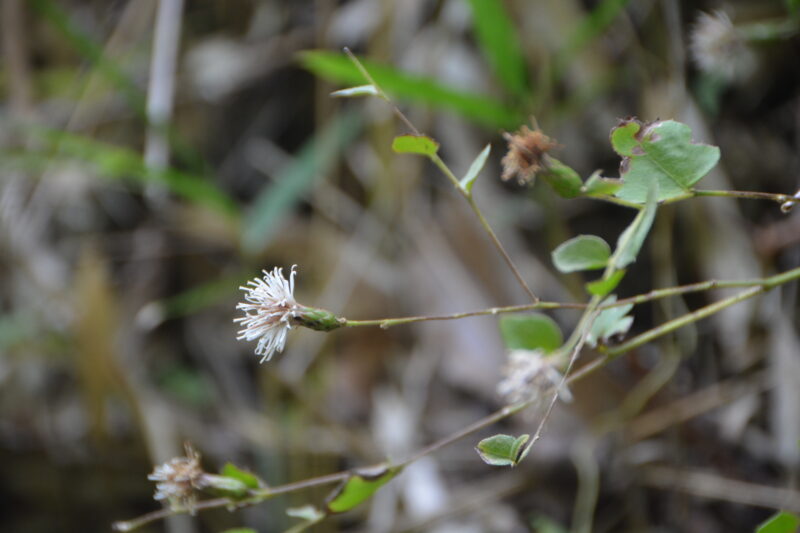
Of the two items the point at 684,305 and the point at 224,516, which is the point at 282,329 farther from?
Answer: the point at 224,516

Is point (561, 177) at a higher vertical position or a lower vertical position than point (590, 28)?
lower

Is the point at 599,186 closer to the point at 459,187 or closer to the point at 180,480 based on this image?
the point at 459,187

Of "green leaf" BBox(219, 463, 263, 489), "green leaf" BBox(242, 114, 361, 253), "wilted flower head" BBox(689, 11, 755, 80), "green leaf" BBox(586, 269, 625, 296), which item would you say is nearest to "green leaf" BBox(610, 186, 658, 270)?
"green leaf" BBox(586, 269, 625, 296)

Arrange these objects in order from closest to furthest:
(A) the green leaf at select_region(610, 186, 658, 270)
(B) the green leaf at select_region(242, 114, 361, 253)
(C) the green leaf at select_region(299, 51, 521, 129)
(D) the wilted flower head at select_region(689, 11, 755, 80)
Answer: (A) the green leaf at select_region(610, 186, 658, 270), (D) the wilted flower head at select_region(689, 11, 755, 80), (C) the green leaf at select_region(299, 51, 521, 129), (B) the green leaf at select_region(242, 114, 361, 253)

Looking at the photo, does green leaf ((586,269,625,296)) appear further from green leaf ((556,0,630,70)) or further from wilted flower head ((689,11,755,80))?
green leaf ((556,0,630,70))

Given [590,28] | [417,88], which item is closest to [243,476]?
[417,88]

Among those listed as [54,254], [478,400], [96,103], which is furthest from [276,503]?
[96,103]
